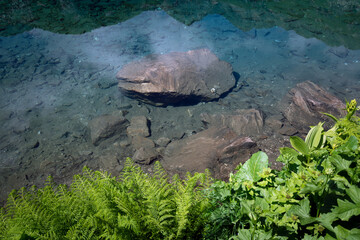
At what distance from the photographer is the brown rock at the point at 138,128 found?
562 centimetres

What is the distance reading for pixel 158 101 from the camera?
6.47 metres

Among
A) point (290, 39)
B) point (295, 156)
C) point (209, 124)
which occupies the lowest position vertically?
point (209, 124)

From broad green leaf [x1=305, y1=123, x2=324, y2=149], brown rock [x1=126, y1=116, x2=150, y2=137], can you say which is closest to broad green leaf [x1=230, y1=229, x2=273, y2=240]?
broad green leaf [x1=305, y1=123, x2=324, y2=149]

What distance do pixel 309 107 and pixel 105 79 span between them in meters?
6.09

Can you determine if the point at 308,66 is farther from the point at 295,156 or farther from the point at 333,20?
the point at 295,156

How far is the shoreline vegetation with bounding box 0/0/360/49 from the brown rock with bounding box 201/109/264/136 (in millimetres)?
5926

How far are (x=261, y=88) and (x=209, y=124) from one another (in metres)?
2.52

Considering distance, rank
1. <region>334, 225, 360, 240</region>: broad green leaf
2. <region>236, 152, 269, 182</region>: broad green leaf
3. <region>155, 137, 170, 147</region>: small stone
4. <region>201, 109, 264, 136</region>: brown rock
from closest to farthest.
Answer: <region>334, 225, 360, 240</region>: broad green leaf, <region>236, 152, 269, 182</region>: broad green leaf, <region>201, 109, 264, 136</region>: brown rock, <region>155, 137, 170, 147</region>: small stone

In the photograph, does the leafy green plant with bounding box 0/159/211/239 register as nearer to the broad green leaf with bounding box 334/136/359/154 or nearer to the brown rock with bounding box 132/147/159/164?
the broad green leaf with bounding box 334/136/359/154

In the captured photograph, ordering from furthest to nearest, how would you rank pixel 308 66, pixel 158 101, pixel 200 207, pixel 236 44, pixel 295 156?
1. pixel 236 44
2. pixel 308 66
3. pixel 158 101
4. pixel 295 156
5. pixel 200 207

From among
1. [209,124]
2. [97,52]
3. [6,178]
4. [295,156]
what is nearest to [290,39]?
[209,124]

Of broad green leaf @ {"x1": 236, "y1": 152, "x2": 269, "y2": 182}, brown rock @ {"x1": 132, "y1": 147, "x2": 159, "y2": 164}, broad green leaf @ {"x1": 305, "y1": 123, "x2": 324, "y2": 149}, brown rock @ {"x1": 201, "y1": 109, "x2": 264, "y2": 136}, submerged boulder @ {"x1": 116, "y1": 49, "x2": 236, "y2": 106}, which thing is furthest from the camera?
submerged boulder @ {"x1": 116, "y1": 49, "x2": 236, "y2": 106}

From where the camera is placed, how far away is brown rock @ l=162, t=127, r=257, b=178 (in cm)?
411

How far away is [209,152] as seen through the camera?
4484 mm
